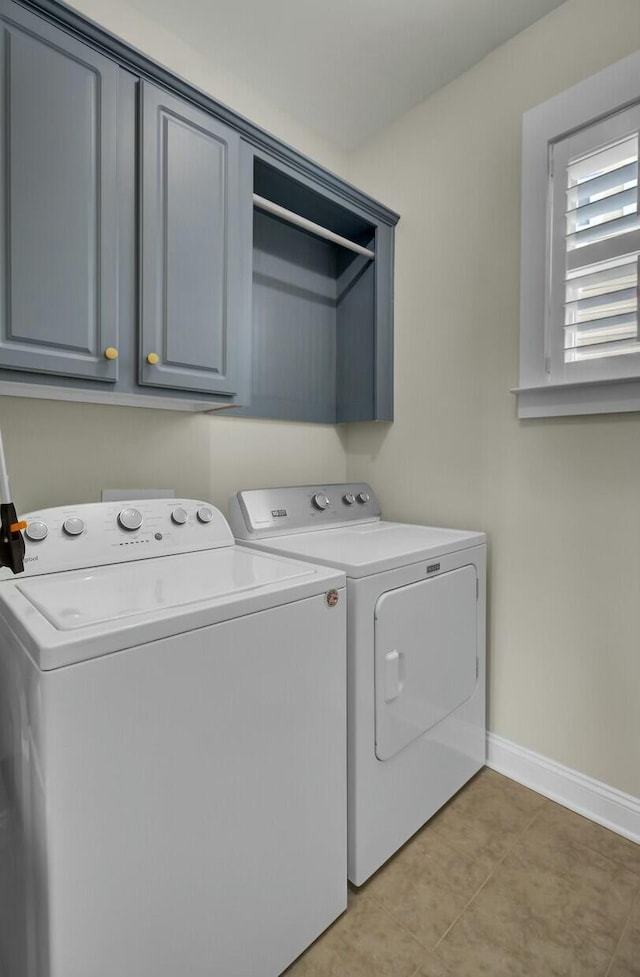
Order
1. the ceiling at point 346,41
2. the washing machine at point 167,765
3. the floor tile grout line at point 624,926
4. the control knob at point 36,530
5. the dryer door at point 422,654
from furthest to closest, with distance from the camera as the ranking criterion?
the ceiling at point 346,41, the dryer door at point 422,654, the control knob at point 36,530, the floor tile grout line at point 624,926, the washing machine at point 167,765

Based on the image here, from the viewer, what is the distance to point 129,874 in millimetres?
850

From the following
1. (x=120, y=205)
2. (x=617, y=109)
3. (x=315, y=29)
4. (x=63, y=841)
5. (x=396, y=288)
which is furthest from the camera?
(x=396, y=288)

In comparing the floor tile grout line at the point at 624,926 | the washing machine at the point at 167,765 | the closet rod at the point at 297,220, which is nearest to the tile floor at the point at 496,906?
the floor tile grout line at the point at 624,926

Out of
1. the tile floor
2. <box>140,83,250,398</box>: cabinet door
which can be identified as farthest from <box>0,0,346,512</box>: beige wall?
the tile floor

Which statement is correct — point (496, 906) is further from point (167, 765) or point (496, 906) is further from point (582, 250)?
point (582, 250)

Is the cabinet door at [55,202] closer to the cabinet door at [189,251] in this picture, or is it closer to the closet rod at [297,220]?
the cabinet door at [189,251]

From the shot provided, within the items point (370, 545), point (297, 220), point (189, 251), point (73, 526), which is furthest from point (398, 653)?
point (297, 220)

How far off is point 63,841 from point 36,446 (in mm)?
1135

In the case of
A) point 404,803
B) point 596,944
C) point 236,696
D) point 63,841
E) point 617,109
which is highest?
point 617,109

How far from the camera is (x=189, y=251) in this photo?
1487mm

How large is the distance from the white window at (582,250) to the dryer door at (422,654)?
0.72 m

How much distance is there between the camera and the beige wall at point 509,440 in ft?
5.16

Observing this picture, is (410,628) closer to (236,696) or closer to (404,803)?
(404,803)

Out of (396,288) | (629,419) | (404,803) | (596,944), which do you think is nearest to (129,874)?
(404,803)
